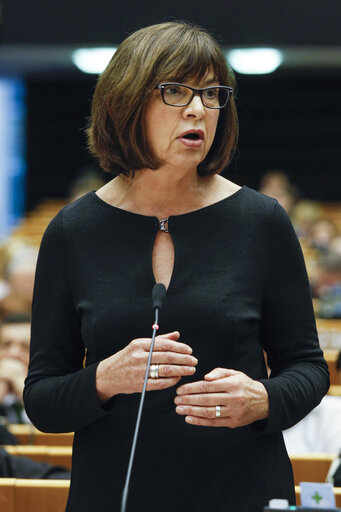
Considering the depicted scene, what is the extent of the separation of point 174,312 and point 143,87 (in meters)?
0.37

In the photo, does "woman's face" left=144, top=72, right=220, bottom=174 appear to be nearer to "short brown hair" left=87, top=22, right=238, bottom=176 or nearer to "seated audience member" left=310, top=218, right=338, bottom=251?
"short brown hair" left=87, top=22, right=238, bottom=176

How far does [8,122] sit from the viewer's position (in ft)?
41.0

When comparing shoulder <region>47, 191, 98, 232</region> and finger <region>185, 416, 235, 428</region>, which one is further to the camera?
shoulder <region>47, 191, 98, 232</region>

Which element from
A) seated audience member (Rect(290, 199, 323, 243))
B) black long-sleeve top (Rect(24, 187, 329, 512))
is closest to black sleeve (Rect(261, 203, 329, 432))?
black long-sleeve top (Rect(24, 187, 329, 512))

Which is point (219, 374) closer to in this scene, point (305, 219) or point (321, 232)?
point (321, 232)

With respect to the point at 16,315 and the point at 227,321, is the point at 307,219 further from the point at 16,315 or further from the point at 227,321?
the point at 227,321

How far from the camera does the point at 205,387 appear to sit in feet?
4.10

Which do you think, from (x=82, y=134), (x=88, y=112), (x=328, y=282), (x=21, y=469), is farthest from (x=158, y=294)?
(x=82, y=134)

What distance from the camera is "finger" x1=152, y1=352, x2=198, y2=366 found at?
1.24 meters

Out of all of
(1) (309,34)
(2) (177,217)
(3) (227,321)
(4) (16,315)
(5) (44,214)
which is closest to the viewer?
(3) (227,321)

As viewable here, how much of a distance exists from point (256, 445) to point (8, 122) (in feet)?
38.2

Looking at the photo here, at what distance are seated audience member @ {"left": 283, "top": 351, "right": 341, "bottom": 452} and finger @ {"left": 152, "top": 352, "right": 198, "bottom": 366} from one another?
79.1 inches

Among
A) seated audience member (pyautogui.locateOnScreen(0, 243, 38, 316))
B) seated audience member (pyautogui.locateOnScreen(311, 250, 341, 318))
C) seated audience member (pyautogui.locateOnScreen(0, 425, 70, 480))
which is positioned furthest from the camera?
seated audience member (pyautogui.locateOnScreen(311, 250, 341, 318))

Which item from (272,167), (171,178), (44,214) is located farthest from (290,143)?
(171,178)
